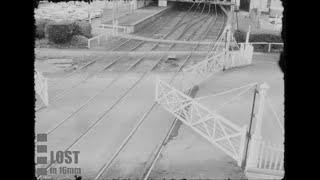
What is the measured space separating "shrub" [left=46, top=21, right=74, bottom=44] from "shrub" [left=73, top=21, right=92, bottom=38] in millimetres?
643

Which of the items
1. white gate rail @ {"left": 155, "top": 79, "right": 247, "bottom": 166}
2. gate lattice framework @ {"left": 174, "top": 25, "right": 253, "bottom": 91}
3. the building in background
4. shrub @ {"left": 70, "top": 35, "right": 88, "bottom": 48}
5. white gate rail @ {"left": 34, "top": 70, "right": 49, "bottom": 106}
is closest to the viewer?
white gate rail @ {"left": 155, "top": 79, "right": 247, "bottom": 166}

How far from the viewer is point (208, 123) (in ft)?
41.7

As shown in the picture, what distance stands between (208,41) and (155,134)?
58.4ft

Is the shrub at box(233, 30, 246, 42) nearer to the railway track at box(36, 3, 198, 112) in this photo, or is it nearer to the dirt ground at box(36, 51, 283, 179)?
the railway track at box(36, 3, 198, 112)

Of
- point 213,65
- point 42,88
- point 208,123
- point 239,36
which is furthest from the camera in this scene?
point 239,36

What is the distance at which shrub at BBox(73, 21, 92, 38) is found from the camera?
25609mm

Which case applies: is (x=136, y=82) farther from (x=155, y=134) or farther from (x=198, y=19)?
(x=198, y=19)

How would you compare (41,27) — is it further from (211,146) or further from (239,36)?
(211,146)

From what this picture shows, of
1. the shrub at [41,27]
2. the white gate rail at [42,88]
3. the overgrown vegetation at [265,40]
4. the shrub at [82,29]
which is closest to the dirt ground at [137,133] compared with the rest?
the white gate rail at [42,88]

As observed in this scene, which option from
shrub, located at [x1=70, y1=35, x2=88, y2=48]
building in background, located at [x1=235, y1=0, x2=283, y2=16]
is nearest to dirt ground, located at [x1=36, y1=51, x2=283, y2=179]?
shrub, located at [x1=70, y1=35, x2=88, y2=48]

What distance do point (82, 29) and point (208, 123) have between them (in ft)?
51.4

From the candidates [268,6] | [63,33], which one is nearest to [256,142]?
[63,33]

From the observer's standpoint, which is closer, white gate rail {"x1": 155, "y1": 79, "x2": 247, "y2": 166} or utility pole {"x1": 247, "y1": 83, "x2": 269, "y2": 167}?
utility pole {"x1": 247, "y1": 83, "x2": 269, "y2": 167}
